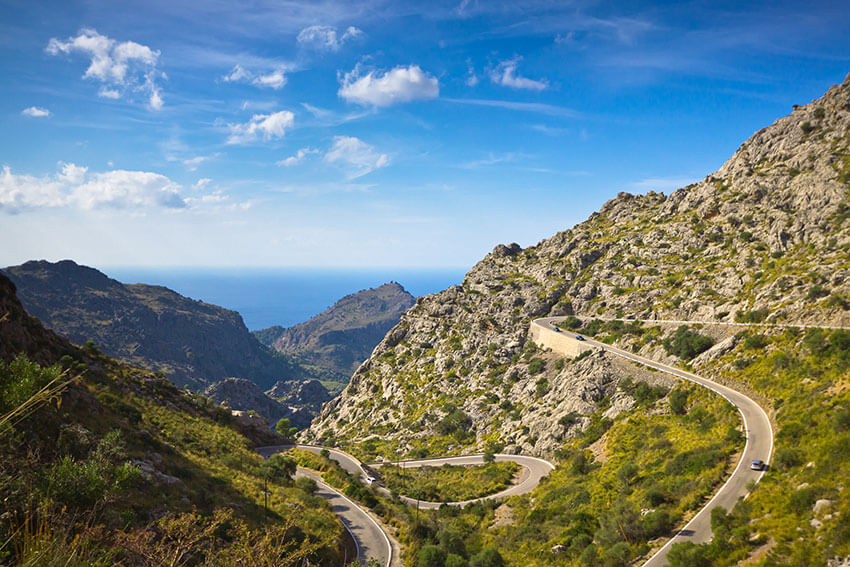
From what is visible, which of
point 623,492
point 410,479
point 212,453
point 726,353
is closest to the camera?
point 623,492

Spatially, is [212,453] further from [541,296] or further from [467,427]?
[541,296]

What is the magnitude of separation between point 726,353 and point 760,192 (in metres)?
51.3

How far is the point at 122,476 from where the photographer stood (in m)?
11.7

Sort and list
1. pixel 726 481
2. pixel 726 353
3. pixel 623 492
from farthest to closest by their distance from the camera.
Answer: pixel 726 353 < pixel 623 492 < pixel 726 481

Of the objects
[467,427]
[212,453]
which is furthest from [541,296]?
[212,453]

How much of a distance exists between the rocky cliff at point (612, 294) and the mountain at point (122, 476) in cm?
3701

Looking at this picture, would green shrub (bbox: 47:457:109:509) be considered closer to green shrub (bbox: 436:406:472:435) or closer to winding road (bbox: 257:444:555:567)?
winding road (bbox: 257:444:555:567)

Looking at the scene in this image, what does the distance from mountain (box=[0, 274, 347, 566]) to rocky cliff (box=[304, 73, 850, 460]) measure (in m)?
37.0

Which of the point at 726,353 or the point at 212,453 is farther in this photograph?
the point at 726,353

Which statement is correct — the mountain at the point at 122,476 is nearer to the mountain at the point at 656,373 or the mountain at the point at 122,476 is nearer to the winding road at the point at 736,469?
the mountain at the point at 656,373

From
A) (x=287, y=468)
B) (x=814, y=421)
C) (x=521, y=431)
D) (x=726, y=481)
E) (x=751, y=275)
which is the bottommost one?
(x=521, y=431)

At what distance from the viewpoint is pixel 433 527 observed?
3378 centimetres

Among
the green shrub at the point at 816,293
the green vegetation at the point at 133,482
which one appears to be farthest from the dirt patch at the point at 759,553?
the green shrub at the point at 816,293

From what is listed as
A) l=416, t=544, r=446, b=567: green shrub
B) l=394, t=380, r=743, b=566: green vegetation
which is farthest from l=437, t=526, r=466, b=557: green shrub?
l=416, t=544, r=446, b=567: green shrub
